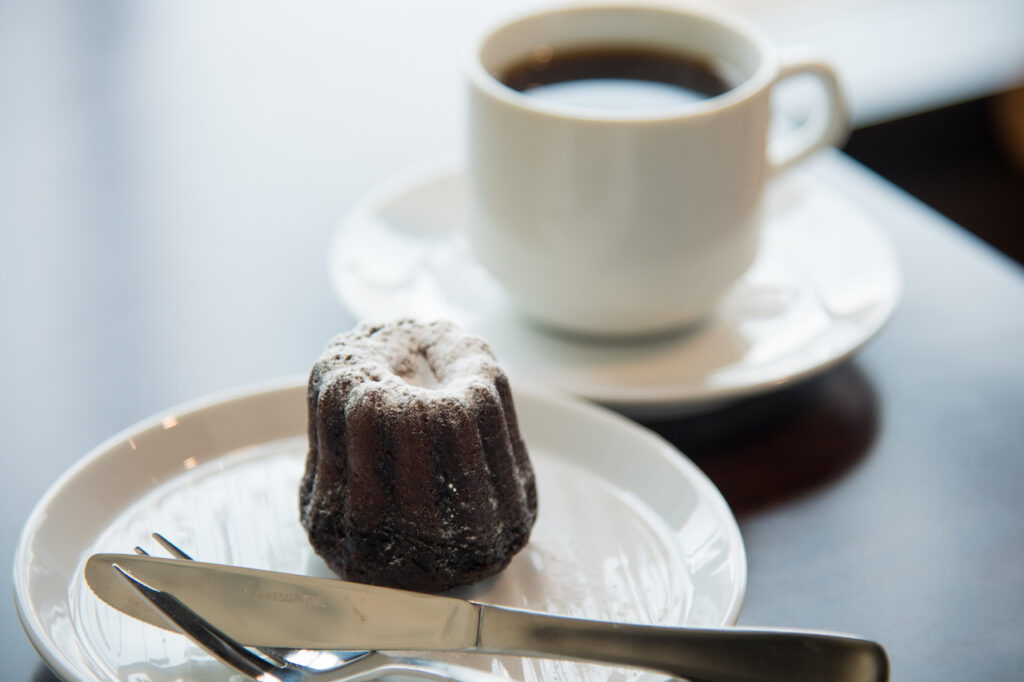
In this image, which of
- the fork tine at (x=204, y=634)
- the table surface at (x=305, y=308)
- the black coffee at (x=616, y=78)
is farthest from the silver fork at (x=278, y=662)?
the black coffee at (x=616, y=78)

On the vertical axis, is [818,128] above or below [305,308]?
above

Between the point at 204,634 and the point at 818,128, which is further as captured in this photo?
the point at 818,128

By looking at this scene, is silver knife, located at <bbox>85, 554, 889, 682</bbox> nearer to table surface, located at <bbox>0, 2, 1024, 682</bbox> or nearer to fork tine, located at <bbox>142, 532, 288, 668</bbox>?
fork tine, located at <bbox>142, 532, 288, 668</bbox>

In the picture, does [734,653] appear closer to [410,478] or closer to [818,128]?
[410,478]

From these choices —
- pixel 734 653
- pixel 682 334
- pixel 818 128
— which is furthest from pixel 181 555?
pixel 818 128

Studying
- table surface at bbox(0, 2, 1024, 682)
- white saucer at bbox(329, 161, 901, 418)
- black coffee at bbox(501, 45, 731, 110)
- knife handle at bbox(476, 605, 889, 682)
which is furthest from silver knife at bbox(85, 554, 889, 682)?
black coffee at bbox(501, 45, 731, 110)

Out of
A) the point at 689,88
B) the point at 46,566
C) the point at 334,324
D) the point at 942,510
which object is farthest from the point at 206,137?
the point at 942,510
